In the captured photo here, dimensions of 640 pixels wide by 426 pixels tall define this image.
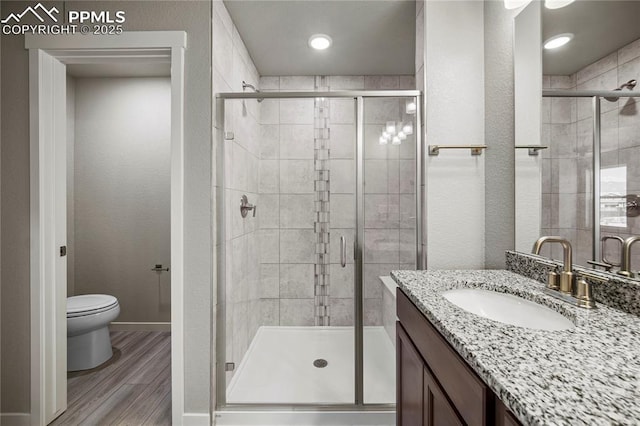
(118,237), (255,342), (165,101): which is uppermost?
(165,101)

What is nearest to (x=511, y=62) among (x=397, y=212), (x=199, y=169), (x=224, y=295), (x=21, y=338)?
(x=397, y=212)

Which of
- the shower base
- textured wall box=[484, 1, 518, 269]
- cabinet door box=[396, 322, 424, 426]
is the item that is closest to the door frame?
the shower base

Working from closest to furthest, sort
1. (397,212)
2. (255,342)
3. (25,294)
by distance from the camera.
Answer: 1. (25,294)
2. (397,212)
3. (255,342)

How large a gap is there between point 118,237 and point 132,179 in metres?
0.60

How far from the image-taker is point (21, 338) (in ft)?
5.35

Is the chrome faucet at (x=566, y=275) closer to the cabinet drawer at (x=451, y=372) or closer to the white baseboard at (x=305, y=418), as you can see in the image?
the cabinet drawer at (x=451, y=372)

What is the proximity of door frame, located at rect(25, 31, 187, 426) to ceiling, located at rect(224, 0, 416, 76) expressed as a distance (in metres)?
0.63

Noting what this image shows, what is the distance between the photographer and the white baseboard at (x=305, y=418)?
1668 mm

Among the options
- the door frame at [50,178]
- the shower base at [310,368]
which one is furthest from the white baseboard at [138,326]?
the shower base at [310,368]

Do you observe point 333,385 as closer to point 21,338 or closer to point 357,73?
point 21,338

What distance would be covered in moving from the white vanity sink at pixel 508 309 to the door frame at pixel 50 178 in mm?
1414

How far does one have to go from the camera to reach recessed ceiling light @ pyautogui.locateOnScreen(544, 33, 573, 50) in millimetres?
1142

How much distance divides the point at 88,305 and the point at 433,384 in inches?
100

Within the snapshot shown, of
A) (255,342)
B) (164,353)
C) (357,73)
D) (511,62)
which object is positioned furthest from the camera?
(357,73)
